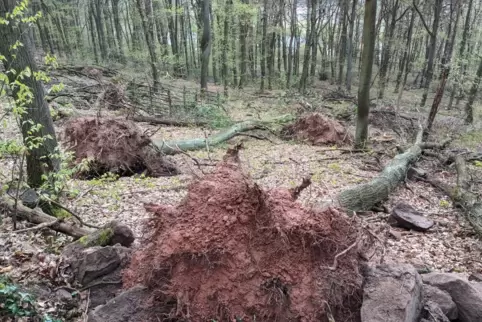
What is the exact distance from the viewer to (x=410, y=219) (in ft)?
19.9

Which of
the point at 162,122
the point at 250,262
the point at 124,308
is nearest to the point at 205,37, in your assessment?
the point at 162,122

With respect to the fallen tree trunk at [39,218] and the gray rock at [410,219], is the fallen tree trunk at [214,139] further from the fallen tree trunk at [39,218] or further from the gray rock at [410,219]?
the gray rock at [410,219]

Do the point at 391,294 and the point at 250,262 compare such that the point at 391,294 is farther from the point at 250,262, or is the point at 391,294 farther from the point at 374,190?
the point at 374,190

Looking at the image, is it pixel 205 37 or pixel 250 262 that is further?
pixel 205 37

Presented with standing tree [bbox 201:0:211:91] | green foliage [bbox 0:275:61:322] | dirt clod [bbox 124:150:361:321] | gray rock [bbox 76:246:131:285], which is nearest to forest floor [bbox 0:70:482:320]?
gray rock [bbox 76:246:131:285]

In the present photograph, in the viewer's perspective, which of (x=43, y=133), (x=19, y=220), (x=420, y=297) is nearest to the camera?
(x=420, y=297)

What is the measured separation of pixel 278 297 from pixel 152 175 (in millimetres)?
6206

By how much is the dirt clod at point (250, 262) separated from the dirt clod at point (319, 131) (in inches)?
365

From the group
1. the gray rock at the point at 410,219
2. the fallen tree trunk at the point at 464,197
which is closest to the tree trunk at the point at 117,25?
the fallen tree trunk at the point at 464,197

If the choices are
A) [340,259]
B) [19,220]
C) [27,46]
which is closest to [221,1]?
[27,46]

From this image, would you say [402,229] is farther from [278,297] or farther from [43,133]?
[43,133]

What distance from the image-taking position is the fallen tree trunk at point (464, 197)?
233 inches

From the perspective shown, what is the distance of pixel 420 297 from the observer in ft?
11.2

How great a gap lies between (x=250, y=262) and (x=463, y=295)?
221 centimetres
